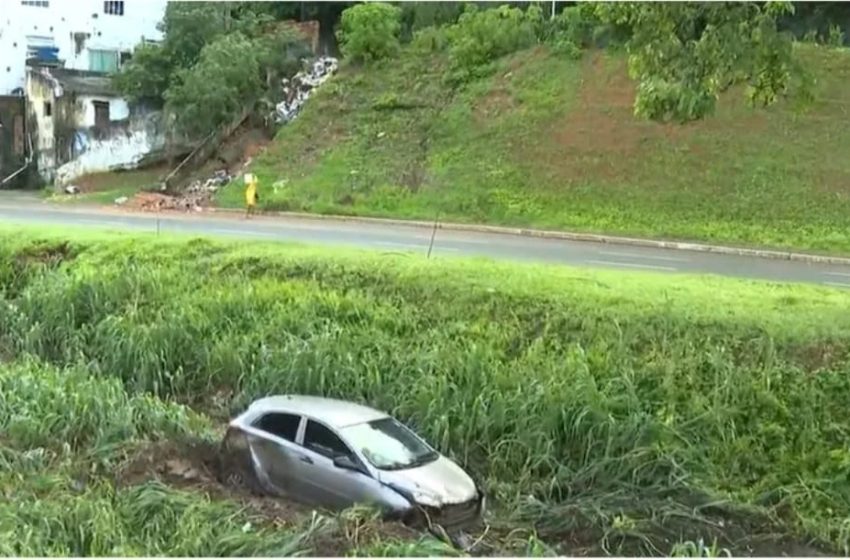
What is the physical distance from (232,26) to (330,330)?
1052 inches

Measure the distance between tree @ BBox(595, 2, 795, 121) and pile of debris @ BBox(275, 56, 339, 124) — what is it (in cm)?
2303

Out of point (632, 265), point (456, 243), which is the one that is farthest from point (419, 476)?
point (456, 243)

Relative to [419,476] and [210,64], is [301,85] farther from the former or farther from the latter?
[419,476]

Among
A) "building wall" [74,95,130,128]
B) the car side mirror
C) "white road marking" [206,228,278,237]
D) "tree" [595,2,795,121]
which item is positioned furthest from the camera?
"building wall" [74,95,130,128]

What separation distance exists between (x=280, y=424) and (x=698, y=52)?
6.49 meters

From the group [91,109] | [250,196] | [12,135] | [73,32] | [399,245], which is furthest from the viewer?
[73,32]

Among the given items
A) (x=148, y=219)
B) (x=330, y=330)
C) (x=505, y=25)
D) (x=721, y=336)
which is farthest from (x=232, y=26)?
(x=721, y=336)

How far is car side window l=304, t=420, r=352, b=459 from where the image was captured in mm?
8992

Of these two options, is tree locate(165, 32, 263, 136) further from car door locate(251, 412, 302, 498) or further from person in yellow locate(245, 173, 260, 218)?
car door locate(251, 412, 302, 498)

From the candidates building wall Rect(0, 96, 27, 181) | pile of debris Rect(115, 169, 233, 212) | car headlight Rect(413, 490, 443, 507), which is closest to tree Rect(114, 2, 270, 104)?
building wall Rect(0, 96, 27, 181)

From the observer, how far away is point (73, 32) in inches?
1642

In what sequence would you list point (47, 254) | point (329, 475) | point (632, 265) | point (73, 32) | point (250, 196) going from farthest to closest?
point (73, 32) → point (250, 196) → point (632, 265) → point (47, 254) → point (329, 475)

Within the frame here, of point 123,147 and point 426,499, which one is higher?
point 123,147

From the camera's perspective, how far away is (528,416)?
10688mm
